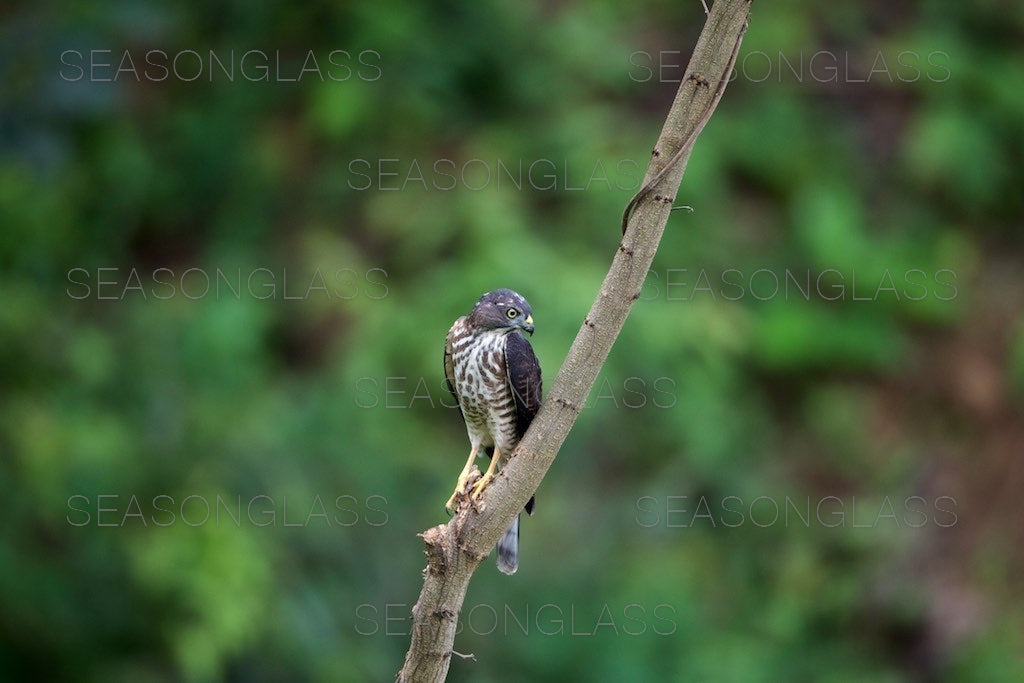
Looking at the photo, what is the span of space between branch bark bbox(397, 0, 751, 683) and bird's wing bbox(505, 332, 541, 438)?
755 mm

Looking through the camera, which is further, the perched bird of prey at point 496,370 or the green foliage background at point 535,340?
the green foliage background at point 535,340

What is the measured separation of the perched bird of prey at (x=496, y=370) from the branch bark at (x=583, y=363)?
24.9 inches

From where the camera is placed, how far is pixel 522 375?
390 centimetres

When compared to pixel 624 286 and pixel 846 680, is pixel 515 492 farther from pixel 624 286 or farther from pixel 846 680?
pixel 846 680

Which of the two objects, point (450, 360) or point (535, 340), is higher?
point (535, 340)

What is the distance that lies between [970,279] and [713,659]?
10.9 ft

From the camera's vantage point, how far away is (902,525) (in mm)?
7395

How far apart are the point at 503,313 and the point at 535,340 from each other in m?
3.07

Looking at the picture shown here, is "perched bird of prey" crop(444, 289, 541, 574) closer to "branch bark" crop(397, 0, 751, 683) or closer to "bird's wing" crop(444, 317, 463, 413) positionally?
"bird's wing" crop(444, 317, 463, 413)

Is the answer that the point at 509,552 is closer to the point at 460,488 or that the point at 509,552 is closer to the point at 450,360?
the point at 460,488

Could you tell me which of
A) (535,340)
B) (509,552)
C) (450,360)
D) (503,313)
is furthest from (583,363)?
(535,340)

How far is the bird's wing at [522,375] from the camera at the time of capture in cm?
390

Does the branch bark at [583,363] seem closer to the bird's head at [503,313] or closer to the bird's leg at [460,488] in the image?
the bird's leg at [460,488]

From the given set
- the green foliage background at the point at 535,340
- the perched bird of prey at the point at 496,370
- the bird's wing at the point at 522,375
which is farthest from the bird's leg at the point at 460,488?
the green foliage background at the point at 535,340
